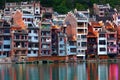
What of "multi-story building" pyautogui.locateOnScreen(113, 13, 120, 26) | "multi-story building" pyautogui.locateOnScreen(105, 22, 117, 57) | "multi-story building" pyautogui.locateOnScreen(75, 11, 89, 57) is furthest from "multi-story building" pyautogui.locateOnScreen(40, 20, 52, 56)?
"multi-story building" pyautogui.locateOnScreen(113, 13, 120, 26)

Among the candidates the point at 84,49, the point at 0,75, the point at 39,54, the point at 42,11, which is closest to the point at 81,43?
the point at 84,49

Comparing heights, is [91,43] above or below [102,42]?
below

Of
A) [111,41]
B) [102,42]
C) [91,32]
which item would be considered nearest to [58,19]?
[91,32]

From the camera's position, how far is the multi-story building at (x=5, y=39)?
8650 cm

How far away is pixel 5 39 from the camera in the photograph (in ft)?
286

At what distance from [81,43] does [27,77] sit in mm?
39511

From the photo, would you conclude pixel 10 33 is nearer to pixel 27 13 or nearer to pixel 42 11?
pixel 27 13

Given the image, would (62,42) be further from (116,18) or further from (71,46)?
(116,18)

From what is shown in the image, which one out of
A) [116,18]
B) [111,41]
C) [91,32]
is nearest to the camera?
[91,32]

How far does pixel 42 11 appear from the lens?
11431 centimetres

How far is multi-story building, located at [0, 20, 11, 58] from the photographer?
86500mm

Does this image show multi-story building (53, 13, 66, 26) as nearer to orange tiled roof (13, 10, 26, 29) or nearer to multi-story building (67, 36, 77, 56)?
multi-story building (67, 36, 77, 56)

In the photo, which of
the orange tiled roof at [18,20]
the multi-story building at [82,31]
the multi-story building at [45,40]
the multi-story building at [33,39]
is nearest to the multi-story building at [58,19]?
the multi-story building at [82,31]

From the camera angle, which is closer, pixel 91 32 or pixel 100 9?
pixel 91 32
